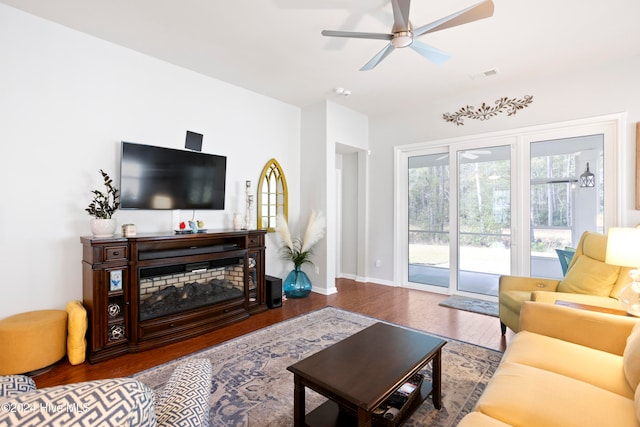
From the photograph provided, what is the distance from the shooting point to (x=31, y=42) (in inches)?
103

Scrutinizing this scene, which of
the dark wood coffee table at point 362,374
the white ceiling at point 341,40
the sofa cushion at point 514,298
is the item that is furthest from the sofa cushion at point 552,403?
the white ceiling at point 341,40

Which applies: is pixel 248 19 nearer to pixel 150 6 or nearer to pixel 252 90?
pixel 150 6

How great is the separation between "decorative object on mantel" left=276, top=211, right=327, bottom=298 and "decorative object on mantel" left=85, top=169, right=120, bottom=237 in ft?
6.91

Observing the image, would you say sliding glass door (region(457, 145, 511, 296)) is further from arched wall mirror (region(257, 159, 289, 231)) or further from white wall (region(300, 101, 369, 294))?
arched wall mirror (region(257, 159, 289, 231))

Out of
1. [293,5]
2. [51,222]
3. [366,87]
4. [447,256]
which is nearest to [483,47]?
[366,87]

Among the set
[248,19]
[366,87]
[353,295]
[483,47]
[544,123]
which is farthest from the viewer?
[353,295]

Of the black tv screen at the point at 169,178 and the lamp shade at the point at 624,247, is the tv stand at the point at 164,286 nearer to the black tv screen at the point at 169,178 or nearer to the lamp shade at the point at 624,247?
the black tv screen at the point at 169,178

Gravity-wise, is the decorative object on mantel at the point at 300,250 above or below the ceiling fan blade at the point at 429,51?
below

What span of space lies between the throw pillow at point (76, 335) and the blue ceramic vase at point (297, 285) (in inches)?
98.8

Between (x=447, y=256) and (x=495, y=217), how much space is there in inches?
35.5

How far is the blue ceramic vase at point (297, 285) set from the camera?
4512mm

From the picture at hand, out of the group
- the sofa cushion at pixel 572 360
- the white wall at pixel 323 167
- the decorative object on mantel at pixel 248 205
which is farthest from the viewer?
the white wall at pixel 323 167

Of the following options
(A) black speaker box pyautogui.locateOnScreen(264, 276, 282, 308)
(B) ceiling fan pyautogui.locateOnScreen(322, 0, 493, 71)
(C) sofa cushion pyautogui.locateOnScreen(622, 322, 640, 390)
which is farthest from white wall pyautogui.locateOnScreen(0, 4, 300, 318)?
(C) sofa cushion pyautogui.locateOnScreen(622, 322, 640, 390)

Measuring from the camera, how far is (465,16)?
2.19 m
